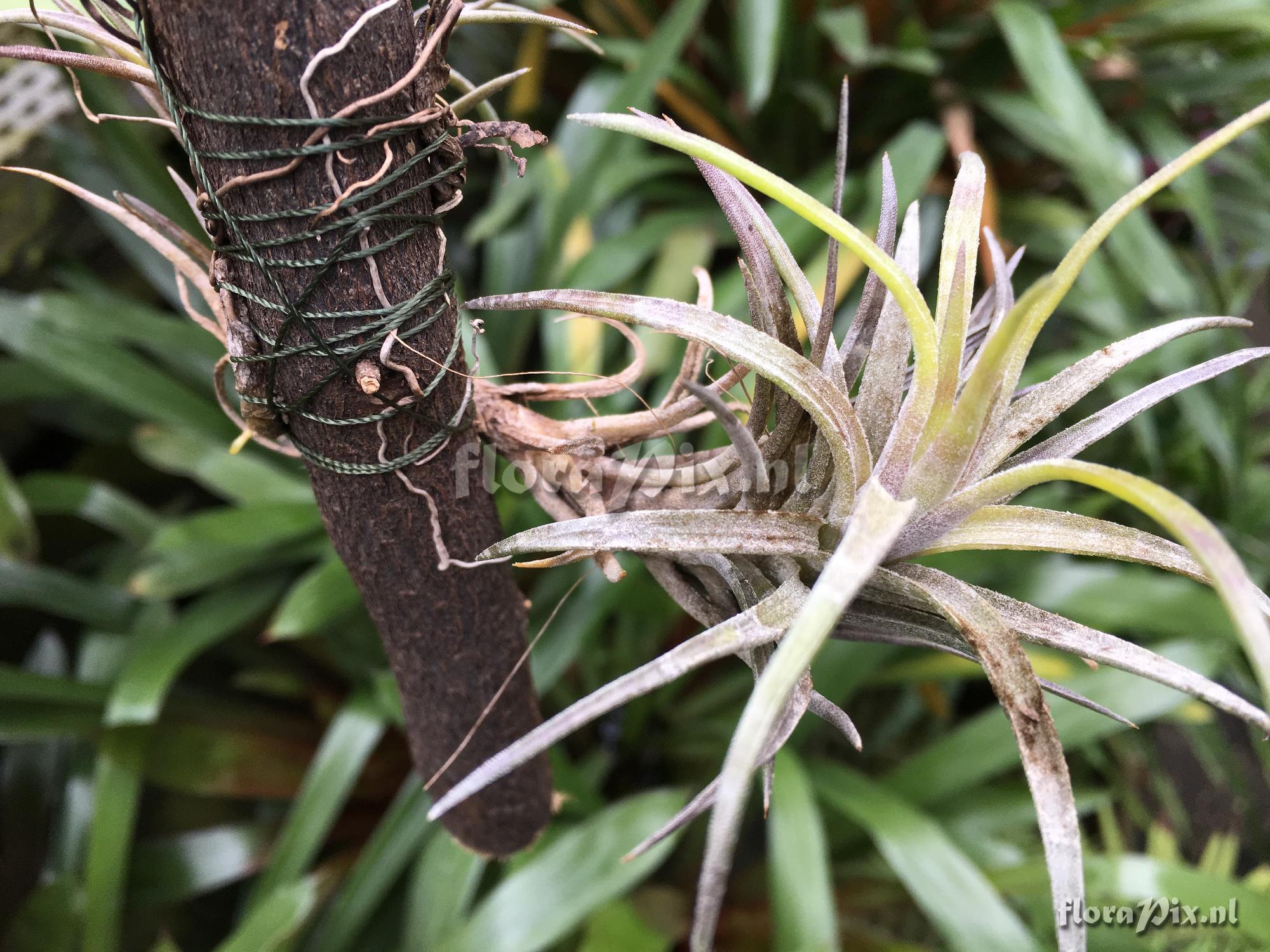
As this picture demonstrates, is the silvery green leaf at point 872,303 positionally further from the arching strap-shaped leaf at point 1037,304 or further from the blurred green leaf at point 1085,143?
the blurred green leaf at point 1085,143

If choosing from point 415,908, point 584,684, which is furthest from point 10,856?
point 584,684

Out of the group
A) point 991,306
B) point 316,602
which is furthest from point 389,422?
point 316,602

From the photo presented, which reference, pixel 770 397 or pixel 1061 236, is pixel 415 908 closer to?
pixel 770 397

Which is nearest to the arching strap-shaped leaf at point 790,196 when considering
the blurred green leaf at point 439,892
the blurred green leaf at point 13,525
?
the blurred green leaf at point 439,892

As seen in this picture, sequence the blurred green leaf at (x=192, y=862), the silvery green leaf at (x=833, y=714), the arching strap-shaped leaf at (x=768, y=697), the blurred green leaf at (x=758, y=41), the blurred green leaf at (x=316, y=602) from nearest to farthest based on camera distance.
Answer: the arching strap-shaped leaf at (x=768, y=697)
the silvery green leaf at (x=833, y=714)
the blurred green leaf at (x=316, y=602)
the blurred green leaf at (x=192, y=862)
the blurred green leaf at (x=758, y=41)

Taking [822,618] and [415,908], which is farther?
[415,908]

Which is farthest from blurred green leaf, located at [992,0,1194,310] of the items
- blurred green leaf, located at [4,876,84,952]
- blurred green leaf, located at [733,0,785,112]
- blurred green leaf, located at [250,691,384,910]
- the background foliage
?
blurred green leaf, located at [4,876,84,952]
